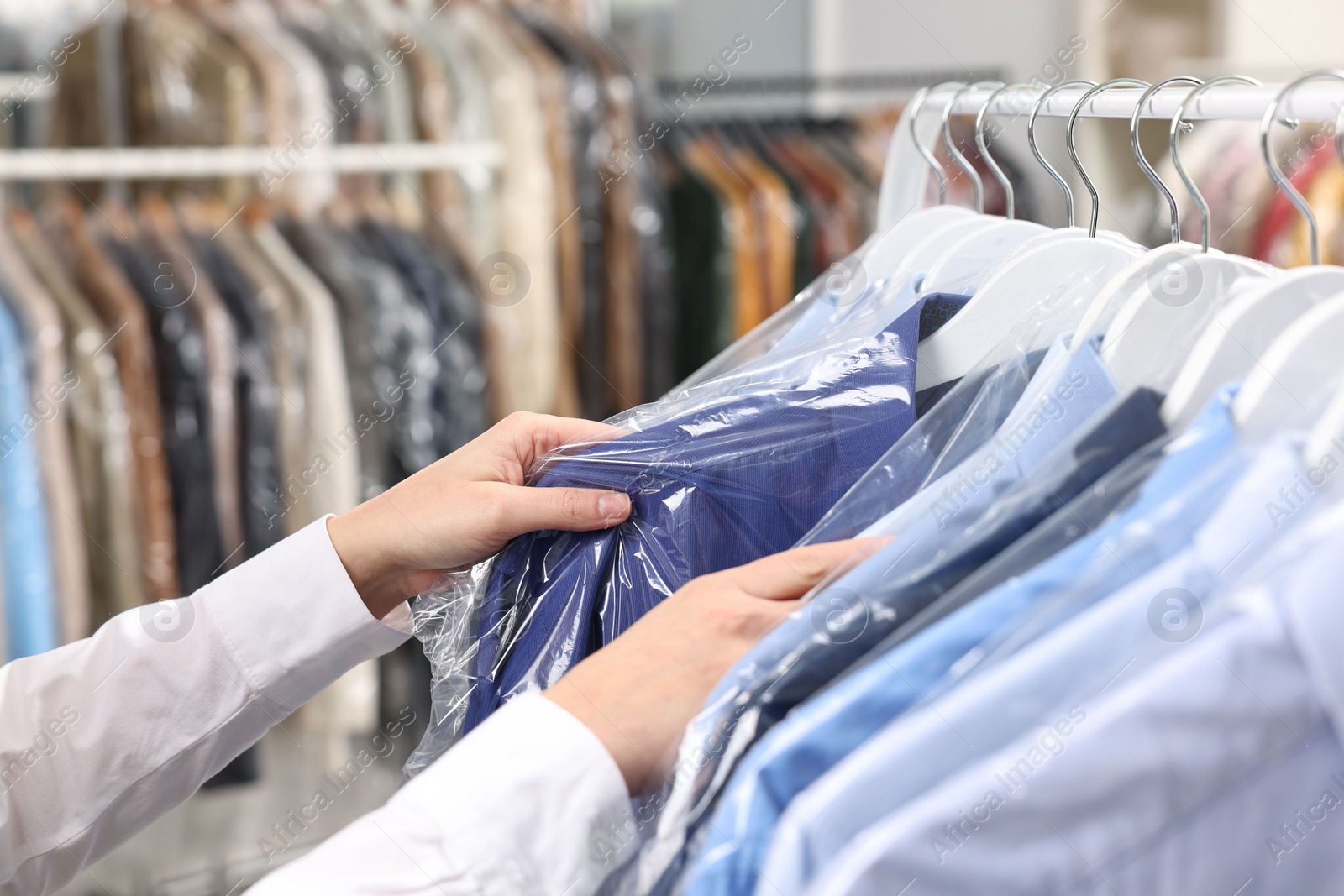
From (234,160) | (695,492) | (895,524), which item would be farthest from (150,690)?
(234,160)

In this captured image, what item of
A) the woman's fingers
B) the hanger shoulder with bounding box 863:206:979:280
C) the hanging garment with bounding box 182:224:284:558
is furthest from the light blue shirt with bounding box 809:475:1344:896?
the hanging garment with bounding box 182:224:284:558

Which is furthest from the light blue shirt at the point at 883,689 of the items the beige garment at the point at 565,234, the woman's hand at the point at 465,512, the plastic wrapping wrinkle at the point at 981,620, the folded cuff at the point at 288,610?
the beige garment at the point at 565,234

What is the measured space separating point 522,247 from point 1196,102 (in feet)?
4.39

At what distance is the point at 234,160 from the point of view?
181 cm

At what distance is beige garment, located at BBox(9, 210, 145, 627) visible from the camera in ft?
4.86

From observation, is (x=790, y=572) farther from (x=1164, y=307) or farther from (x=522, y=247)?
(x=522, y=247)

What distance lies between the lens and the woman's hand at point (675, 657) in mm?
449

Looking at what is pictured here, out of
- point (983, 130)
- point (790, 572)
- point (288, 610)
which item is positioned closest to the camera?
point (790, 572)

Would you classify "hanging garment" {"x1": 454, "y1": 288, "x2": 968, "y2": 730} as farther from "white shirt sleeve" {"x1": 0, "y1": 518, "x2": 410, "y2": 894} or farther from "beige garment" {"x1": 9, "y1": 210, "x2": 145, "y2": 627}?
"beige garment" {"x1": 9, "y1": 210, "x2": 145, "y2": 627}

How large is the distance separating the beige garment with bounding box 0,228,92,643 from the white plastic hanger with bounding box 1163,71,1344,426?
1.41 metres

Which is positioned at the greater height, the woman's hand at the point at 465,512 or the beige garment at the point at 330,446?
the woman's hand at the point at 465,512

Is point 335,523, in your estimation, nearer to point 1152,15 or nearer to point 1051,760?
point 1051,760

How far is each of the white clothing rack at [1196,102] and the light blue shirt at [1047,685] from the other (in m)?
0.19

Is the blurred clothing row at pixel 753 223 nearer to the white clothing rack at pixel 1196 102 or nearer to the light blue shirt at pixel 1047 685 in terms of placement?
the white clothing rack at pixel 1196 102
